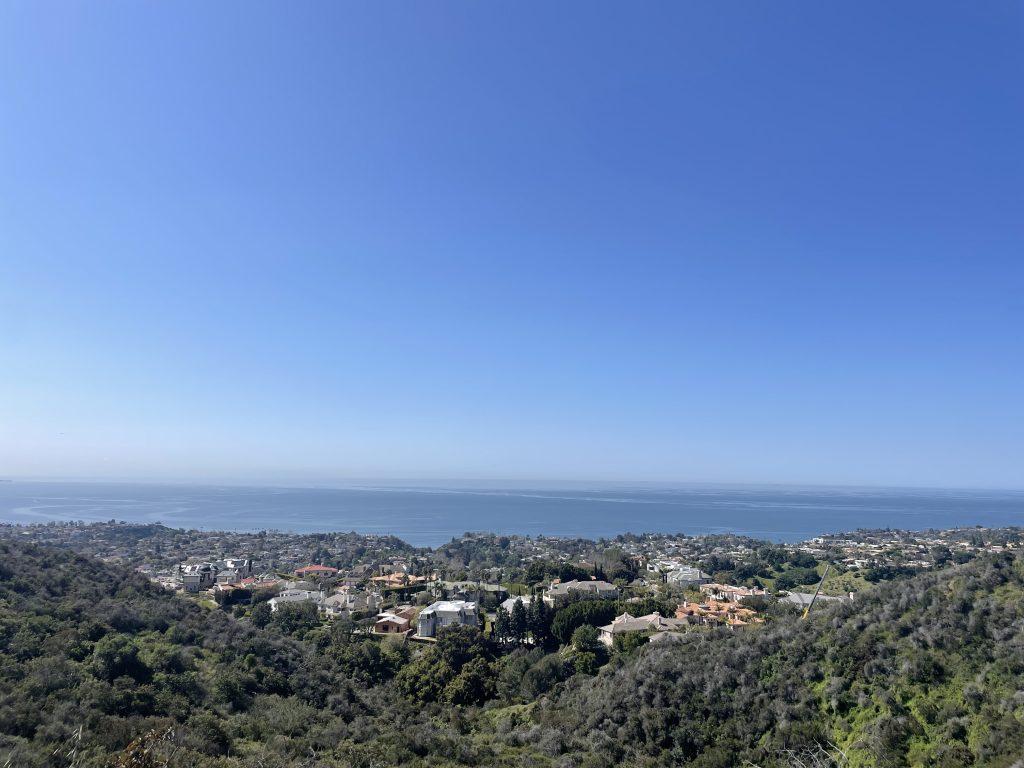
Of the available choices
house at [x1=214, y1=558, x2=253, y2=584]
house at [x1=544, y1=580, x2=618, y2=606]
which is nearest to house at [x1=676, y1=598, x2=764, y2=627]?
house at [x1=544, y1=580, x2=618, y2=606]

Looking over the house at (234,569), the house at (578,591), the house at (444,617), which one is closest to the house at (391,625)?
the house at (444,617)

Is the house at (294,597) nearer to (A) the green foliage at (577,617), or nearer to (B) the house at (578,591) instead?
(B) the house at (578,591)

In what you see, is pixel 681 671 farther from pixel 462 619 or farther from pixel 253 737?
pixel 462 619

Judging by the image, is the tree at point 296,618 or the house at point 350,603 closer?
the tree at point 296,618

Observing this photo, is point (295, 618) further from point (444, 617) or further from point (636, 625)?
point (636, 625)

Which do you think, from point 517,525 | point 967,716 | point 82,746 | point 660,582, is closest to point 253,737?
point 82,746
